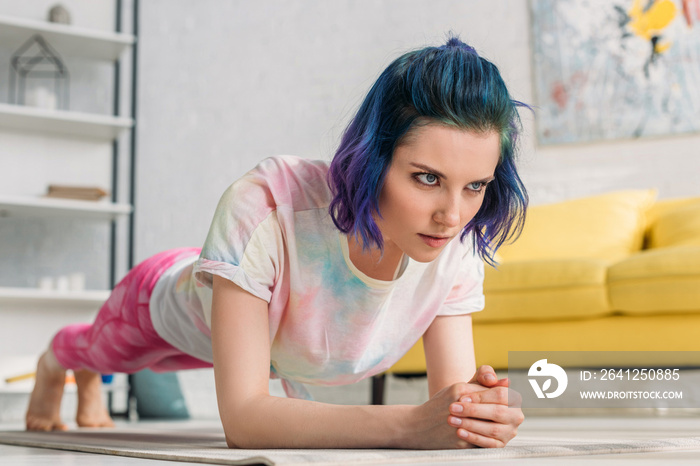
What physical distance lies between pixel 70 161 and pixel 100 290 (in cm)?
67

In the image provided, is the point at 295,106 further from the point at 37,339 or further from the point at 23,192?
the point at 37,339

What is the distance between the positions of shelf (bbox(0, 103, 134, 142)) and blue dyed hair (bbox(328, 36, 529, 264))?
2783mm

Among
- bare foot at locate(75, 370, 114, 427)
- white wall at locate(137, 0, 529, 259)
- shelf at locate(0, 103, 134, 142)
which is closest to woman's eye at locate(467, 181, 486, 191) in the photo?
bare foot at locate(75, 370, 114, 427)

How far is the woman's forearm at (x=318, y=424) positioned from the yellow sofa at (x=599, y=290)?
4.00 ft

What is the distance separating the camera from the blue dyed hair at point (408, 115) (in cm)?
107

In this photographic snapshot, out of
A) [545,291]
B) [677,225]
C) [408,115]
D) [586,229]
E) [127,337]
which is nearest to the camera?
[408,115]

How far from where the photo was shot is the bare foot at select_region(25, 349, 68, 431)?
2074mm

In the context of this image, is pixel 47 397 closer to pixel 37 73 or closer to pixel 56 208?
pixel 56 208

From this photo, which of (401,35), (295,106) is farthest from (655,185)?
(295,106)

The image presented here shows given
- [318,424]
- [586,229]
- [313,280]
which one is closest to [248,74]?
[586,229]

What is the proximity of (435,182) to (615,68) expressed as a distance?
308 centimetres

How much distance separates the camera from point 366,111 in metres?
1.16

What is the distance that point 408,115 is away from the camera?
3.55ft

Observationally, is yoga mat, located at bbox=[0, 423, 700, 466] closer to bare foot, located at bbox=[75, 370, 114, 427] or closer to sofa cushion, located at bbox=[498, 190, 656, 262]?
bare foot, located at bbox=[75, 370, 114, 427]
